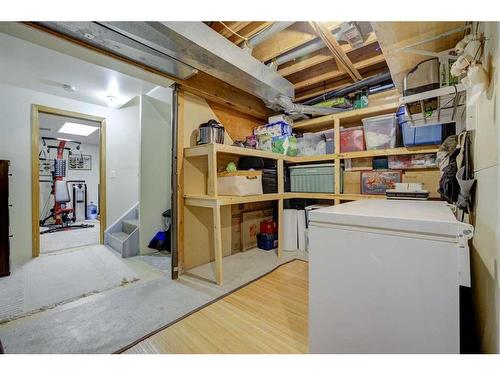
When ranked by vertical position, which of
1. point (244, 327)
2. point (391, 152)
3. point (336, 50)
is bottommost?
point (244, 327)

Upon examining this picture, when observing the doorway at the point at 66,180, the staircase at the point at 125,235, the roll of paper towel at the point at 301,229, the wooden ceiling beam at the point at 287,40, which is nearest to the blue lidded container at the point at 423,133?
the wooden ceiling beam at the point at 287,40

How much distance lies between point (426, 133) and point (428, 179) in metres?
0.45

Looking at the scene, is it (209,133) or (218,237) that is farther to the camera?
(209,133)

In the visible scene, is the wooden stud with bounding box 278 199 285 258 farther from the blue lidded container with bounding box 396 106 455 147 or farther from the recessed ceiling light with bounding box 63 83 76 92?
the recessed ceiling light with bounding box 63 83 76 92

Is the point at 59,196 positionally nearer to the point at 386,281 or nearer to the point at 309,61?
the point at 309,61

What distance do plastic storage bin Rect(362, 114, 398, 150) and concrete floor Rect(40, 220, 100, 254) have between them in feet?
13.9

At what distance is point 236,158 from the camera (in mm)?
2939

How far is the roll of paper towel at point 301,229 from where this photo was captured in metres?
2.91

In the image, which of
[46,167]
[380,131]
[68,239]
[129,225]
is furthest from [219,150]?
[46,167]

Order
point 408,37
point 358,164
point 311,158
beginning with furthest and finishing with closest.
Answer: point 311,158, point 358,164, point 408,37

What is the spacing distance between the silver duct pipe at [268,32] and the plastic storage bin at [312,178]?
1518 mm

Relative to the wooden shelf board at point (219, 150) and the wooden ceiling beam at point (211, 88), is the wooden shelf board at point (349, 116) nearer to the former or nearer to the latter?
the wooden ceiling beam at point (211, 88)

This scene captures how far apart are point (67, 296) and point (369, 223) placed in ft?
7.63

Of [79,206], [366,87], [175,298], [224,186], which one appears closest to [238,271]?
[175,298]
